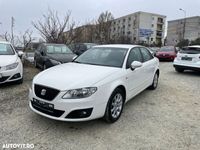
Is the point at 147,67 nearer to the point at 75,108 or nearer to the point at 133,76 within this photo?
the point at 133,76

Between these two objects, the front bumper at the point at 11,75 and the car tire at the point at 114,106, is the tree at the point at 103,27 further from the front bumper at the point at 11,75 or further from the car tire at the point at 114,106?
the car tire at the point at 114,106

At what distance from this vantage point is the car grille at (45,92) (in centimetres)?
308

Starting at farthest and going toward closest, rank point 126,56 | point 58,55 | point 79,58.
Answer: point 58,55, point 79,58, point 126,56

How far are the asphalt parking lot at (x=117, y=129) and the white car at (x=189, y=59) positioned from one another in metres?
4.42

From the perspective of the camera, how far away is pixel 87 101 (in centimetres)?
303

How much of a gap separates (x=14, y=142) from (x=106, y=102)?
62.6 inches

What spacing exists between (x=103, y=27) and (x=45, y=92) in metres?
33.2

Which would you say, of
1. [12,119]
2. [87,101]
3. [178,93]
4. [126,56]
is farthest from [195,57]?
[12,119]

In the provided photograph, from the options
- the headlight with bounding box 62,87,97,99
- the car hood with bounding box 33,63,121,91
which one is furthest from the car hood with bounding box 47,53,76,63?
the headlight with bounding box 62,87,97,99

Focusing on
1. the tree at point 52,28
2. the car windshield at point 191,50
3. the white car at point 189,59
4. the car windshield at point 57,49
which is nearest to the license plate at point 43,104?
the car windshield at point 57,49

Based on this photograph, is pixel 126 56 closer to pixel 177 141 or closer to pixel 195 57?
pixel 177 141

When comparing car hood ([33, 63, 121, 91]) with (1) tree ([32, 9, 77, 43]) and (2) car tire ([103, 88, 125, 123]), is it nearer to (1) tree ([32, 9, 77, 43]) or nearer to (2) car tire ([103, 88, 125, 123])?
(2) car tire ([103, 88, 125, 123])

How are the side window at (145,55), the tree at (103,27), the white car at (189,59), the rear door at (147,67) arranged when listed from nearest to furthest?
the rear door at (147,67) → the side window at (145,55) → the white car at (189,59) → the tree at (103,27)

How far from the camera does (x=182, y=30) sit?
2719 inches
